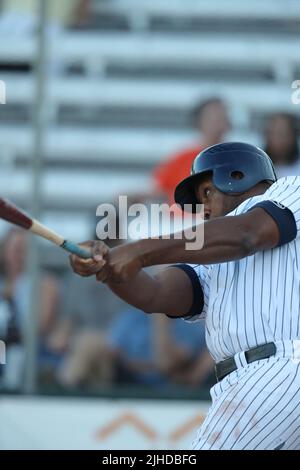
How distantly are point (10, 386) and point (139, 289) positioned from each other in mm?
2738

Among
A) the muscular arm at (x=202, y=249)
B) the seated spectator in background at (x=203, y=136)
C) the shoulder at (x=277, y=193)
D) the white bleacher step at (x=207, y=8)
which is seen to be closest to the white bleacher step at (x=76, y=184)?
the seated spectator in background at (x=203, y=136)

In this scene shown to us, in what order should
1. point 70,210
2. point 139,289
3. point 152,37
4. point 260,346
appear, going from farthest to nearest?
point 152,37
point 70,210
point 139,289
point 260,346

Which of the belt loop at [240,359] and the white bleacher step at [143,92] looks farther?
the white bleacher step at [143,92]

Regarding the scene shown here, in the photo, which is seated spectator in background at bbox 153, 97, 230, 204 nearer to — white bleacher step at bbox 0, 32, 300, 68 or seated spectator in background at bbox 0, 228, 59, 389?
seated spectator in background at bbox 0, 228, 59, 389

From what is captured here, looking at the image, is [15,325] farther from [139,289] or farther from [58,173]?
[139,289]

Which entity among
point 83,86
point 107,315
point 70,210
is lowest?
point 107,315

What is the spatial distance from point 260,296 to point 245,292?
0.07 metres

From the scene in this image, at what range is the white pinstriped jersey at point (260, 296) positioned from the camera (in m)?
4.00

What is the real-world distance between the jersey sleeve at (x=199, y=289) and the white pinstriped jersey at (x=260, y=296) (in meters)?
0.17

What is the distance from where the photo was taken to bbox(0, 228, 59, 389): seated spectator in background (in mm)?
6930

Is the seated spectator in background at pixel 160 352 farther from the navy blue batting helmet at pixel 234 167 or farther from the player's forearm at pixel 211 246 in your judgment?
the player's forearm at pixel 211 246

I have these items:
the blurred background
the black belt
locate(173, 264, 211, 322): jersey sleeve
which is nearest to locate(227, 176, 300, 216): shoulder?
locate(173, 264, 211, 322): jersey sleeve

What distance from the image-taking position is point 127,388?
6.85 meters

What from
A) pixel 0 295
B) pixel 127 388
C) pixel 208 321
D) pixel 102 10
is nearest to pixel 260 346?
pixel 208 321
